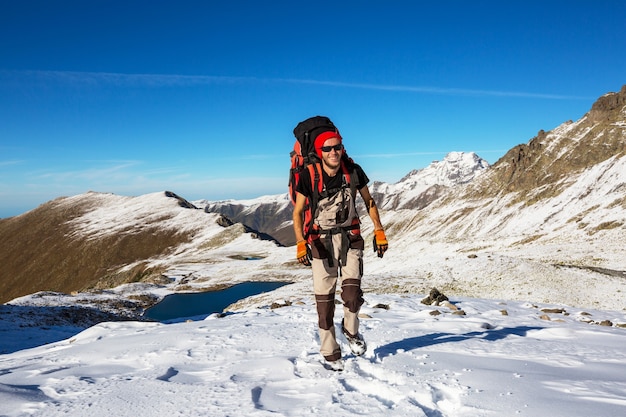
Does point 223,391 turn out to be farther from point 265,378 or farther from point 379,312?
point 379,312

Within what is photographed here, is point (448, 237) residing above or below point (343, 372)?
below

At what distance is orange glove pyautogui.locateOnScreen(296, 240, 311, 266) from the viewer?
6.81 metres

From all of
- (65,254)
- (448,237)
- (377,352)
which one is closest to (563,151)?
(448,237)

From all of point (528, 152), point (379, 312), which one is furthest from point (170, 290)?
point (528, 152)

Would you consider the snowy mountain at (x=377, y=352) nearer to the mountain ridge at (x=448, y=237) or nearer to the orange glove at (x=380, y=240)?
the mountain ridge at (x=448, y=237)

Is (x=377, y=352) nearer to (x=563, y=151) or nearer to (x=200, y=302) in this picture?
(x=200, y=302)

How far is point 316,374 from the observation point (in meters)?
6.27

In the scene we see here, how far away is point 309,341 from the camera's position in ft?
27.8

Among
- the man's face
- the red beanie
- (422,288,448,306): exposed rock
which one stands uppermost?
the red beanie

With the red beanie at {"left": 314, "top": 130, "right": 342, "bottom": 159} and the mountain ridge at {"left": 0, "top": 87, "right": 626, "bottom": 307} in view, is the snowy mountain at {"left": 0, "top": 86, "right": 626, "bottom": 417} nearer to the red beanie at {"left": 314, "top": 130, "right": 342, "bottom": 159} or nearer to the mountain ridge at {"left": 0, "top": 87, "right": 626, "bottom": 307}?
the mountain ridge at {"left": 0, "top": 87, "right": 626, "bottom": 307}

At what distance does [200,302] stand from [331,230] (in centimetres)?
5488

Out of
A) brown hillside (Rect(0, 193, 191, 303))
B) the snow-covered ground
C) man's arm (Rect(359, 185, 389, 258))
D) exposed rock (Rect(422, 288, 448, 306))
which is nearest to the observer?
the snow-covered ground

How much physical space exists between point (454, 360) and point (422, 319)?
4.66 meters

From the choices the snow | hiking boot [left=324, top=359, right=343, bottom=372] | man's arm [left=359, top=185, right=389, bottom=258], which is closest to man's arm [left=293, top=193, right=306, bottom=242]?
man's arm [left=359, top=185, right=389, bottom=258]
